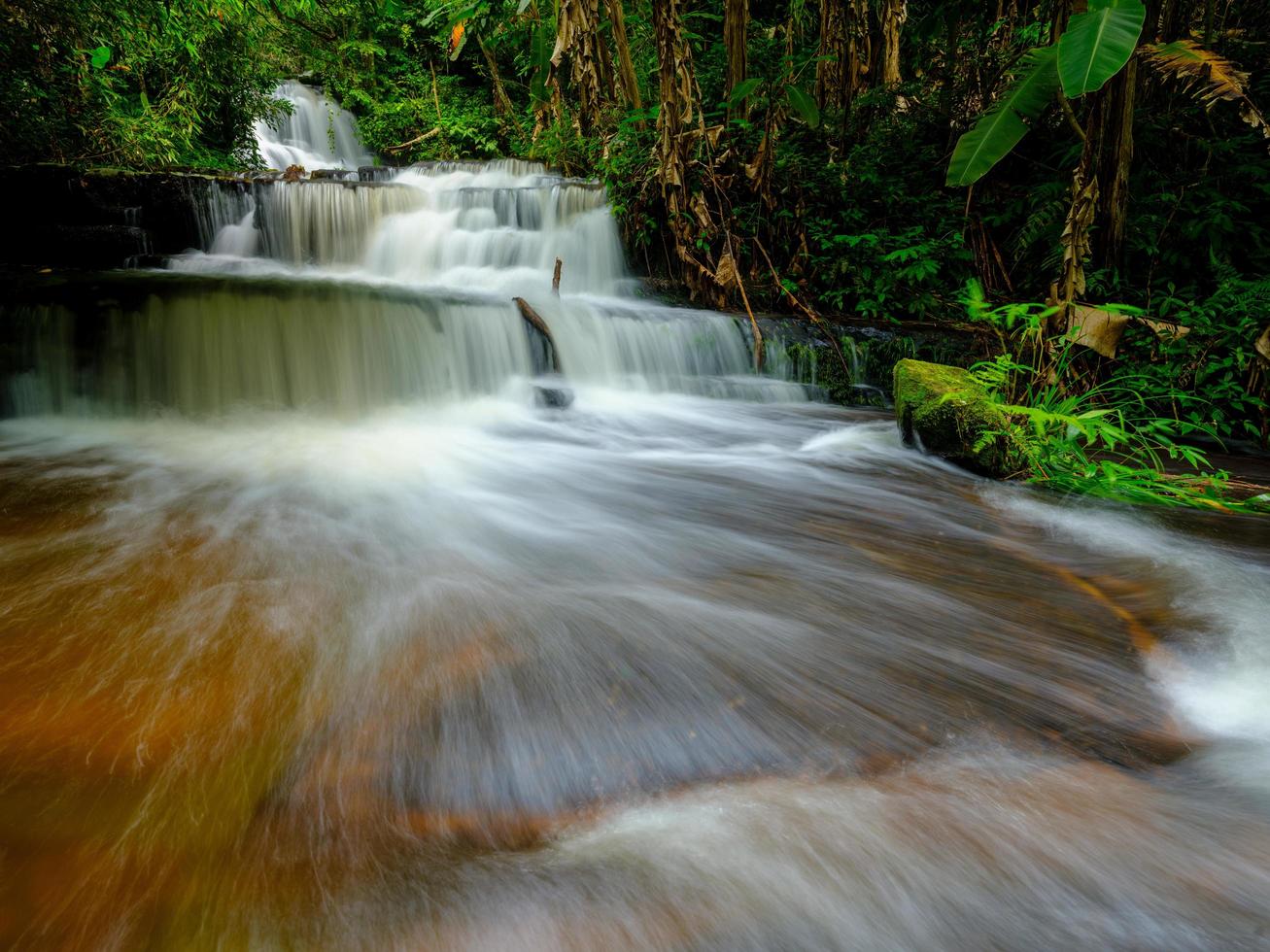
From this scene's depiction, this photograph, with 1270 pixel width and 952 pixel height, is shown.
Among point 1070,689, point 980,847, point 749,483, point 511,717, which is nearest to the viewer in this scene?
point 980,847

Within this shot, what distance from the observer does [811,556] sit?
2.64 meters

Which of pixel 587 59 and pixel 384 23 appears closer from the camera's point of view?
pixel 587 59

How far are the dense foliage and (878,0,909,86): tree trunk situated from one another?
36 mm

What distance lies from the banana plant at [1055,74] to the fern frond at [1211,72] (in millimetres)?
283

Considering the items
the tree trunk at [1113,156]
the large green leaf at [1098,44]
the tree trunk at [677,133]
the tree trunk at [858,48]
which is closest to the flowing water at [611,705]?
the large green leaf at [1098,44]

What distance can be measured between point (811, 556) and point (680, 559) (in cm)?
55

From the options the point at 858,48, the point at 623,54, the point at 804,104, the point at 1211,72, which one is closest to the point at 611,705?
the point at 1211,72

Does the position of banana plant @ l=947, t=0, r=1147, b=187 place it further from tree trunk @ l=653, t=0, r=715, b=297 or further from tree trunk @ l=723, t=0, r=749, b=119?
tree trunk @ l=723, t=0, r=749, b=119

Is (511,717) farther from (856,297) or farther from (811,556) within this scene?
(856,297)

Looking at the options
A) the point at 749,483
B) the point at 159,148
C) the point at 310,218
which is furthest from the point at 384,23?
the point at 749,483

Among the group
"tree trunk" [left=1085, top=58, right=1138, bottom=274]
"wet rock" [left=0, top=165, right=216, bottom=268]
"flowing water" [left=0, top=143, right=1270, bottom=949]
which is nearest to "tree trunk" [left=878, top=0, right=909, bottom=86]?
"tree trunk" [left=1085, top=58, right=1138, bottom=274]

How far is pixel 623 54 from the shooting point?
873 cm

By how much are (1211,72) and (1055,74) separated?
0.97 meters

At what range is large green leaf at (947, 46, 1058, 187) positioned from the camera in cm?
458
